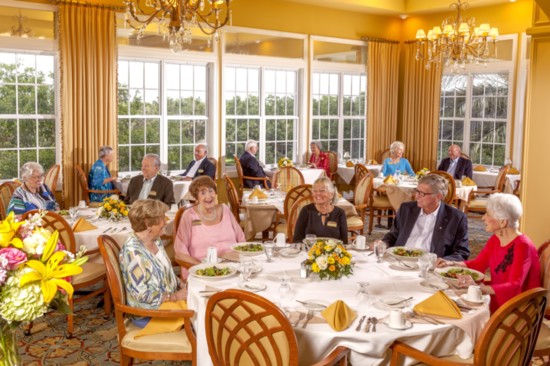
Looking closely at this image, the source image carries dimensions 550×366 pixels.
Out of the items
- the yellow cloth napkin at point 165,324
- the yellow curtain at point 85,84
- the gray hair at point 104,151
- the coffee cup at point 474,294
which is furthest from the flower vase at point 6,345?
the yellow curtain at point 85,84

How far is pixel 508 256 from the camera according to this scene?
3.79 m

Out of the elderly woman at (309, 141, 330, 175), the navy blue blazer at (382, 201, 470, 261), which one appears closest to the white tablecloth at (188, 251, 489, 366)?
the navy blue blazer at (382, 201, 470, 261)

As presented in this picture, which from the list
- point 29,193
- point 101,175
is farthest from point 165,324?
point 101,175

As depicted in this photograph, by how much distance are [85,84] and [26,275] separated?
743 cm

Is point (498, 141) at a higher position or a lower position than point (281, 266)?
higher

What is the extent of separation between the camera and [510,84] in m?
10.6

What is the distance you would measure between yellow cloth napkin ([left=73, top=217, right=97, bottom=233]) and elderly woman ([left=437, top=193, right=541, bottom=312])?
3.13 meters

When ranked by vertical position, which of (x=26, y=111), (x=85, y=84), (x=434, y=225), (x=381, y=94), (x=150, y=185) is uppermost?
(x=381, y=94)

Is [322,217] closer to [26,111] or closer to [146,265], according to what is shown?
[146,265]

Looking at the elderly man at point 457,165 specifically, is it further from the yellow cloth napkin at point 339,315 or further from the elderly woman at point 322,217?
the yellow cloth napkin at point 339,315

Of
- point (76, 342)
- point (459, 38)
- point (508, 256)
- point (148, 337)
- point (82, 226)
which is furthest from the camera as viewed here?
point (459, 38)

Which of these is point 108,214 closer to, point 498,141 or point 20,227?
point 20,227

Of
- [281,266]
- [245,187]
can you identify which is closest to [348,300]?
[281,266]

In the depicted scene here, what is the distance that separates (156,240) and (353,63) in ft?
28.6
